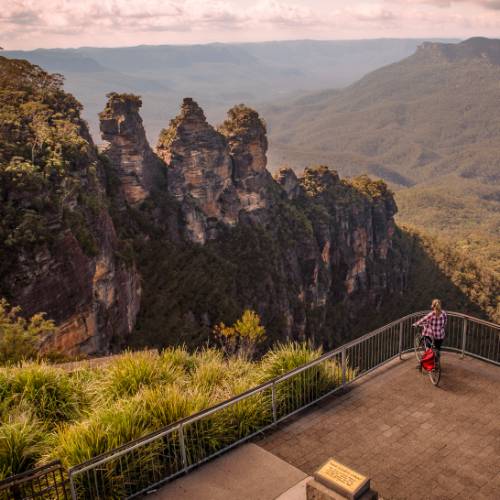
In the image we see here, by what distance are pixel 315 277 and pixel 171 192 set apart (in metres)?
34.9

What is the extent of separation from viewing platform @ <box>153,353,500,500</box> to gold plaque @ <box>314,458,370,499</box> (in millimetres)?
1381

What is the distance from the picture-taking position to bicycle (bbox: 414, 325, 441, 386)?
14.2 m

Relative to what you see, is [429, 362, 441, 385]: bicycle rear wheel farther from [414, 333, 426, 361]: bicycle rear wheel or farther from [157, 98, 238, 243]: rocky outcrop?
[157, 98, 238, 243]: rocky outcrop

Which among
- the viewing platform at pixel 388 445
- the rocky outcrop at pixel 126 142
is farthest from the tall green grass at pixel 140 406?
the rocky outcrop at pixel 126 142

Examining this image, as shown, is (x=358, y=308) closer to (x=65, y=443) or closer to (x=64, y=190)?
(x=64, y=190)

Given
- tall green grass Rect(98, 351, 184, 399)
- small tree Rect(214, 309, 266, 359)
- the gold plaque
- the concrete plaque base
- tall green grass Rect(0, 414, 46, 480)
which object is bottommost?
small tree Rect(214, 309, 266, 359)

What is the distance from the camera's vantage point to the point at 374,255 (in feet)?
371

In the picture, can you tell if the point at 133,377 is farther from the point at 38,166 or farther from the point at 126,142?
the point at 126,142

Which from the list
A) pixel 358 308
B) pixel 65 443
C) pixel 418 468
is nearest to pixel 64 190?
pixel 65 443

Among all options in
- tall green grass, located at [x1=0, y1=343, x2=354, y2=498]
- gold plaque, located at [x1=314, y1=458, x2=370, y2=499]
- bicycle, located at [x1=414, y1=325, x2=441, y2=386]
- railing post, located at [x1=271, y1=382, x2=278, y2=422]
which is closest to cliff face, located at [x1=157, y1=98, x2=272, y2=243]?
bicycle, located at [x1=414, y1=325, x2=441, y2=386]

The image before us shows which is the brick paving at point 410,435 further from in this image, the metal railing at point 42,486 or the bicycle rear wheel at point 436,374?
the metal railing at point 42,486

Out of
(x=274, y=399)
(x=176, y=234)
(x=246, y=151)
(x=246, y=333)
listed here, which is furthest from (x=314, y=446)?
(x=246, y=151)

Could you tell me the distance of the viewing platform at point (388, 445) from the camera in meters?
10.2

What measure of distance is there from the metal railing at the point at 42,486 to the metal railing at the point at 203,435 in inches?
10.1
